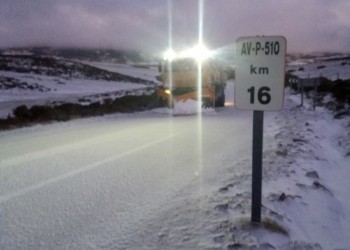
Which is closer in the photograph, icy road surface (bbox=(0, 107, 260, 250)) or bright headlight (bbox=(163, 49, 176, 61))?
icy road surface (bbox=(0, 107, 260, 250))

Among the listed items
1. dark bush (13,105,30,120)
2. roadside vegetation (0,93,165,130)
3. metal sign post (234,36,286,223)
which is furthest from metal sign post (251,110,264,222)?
dark bush (13,105,30,120)

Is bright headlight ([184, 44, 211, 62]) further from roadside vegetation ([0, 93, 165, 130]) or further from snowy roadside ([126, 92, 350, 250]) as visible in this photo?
snowy roadside ([126, 92, 350, 250])

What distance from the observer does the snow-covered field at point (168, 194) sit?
4.14m

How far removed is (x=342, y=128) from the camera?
580 inches

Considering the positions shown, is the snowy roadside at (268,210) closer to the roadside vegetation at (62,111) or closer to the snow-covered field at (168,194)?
the snow-covered field at (168,194)

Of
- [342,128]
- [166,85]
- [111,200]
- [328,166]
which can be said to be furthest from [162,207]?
[166,85]

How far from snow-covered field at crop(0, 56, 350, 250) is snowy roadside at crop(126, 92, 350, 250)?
1 centimetres

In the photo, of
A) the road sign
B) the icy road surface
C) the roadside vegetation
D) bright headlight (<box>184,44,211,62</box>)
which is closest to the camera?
the road sign

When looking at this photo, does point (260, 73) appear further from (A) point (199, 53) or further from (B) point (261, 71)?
(A) point (199, 53)

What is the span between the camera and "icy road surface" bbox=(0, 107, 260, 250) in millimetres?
4293

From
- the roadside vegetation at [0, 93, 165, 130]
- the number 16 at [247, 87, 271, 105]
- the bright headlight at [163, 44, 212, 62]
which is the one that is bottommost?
the roadside vegetation at [0, 93, 165, 130]

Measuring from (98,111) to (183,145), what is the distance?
31.5 feet

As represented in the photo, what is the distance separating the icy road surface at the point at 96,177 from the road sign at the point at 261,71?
181 centimetres

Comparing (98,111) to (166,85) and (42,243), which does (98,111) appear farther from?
(42,243)
